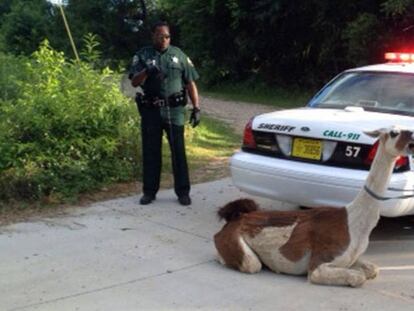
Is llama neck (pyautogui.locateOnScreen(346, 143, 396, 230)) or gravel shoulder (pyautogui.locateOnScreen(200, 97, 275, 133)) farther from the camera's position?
gravel shoulder (pyautogui.locateOnScreen(200, 97, 275, 133))

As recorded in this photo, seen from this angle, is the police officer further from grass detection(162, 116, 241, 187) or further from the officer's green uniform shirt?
grass detection(162, 116, 241, 187)

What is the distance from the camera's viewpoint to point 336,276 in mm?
4625

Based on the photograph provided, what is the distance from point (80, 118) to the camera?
788 centimetres

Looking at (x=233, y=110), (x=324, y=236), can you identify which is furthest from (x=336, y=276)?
(x=233, y=110)

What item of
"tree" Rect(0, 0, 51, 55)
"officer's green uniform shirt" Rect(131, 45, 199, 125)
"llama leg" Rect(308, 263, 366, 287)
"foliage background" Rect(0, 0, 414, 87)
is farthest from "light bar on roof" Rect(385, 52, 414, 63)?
"tree" Rect(0, 0, 51, 55)

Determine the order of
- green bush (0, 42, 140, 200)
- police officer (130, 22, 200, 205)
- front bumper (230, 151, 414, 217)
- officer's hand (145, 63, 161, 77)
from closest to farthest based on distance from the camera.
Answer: front bumper (230, 151, 414, 217)
officer's hand (145, 63, 161, 77)
police officer (130, 22, 200, 205)
green bush (0, 42, 140, 200)

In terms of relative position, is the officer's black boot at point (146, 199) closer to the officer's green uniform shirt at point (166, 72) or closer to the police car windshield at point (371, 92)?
the officer's green uniform shirt at point (166, 72)

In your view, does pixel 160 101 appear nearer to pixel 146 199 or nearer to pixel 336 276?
pixel 146 199

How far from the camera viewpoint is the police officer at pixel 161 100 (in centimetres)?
682

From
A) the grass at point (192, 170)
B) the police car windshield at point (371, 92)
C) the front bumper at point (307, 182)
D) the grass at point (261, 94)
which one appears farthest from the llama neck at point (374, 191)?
the grass at point (261, 94)

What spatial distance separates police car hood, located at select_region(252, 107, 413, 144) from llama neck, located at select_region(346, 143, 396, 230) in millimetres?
634

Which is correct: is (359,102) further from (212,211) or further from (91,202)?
(91,202)

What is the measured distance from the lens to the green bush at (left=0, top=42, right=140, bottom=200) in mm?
7219

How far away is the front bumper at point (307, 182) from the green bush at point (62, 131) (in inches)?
88.2
